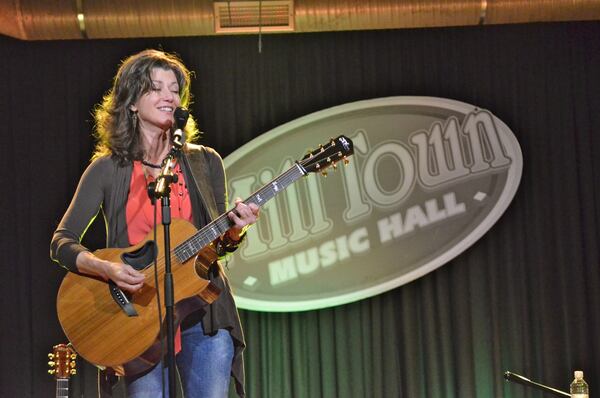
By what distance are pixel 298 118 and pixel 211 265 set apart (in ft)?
12.1

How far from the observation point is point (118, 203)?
3.34 m

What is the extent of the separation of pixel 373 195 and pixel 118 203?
3.73 metres

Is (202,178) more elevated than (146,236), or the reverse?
(202,178)

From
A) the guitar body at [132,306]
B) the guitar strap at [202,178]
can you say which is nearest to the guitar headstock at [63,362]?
the guitar body at [132,306]

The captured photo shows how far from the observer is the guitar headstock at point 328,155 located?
3635 millimetres

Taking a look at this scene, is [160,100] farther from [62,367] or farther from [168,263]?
[62,367]

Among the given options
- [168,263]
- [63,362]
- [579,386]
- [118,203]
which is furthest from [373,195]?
[168,263]

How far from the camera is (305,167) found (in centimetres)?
363

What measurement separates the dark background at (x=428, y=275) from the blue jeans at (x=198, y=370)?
11.8ft

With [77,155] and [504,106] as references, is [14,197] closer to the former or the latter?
[77,155]

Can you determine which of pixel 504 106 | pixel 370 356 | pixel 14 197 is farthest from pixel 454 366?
pixel 14 197

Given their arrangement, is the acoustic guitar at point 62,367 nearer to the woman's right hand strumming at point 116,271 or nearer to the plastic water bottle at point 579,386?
the woman's right hand strumming at point 116,271

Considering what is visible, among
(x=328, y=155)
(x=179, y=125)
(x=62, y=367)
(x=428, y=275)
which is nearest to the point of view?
(x=179, y=125)

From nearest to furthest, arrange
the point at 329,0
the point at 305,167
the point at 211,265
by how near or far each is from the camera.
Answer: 1. the point at 211,265
2. the point at 305,167
3. the point at 329,0
